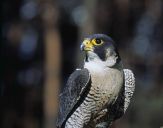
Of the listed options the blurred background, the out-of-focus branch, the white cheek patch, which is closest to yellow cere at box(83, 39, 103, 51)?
the white cheek patch

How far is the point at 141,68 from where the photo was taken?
79.5 ft

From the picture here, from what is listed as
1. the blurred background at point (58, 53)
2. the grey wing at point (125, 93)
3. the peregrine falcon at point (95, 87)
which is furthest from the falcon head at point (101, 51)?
the blurred background at point (58, 53)

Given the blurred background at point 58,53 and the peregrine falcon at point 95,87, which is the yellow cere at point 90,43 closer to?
the peregrine falcon at point 95,87

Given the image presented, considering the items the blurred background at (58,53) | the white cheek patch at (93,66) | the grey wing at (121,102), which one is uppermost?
the white cheek patch at (93,66)

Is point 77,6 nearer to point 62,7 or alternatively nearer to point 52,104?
point 62,7

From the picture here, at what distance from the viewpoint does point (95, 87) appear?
688cm

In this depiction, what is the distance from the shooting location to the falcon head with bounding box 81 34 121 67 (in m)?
6.79

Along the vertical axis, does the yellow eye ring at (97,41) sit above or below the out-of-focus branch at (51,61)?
above

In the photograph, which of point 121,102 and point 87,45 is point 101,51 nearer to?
point 87,45

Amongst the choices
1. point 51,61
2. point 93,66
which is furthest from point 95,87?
point 51,61

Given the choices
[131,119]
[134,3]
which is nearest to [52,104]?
[131,119]

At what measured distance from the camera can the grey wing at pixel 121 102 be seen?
7109 millimetres

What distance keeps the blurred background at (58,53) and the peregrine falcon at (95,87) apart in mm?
13675

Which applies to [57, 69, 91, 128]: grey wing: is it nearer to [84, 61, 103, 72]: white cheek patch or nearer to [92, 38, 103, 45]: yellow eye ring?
[84, 61, 103, 72]: white cheek patch
